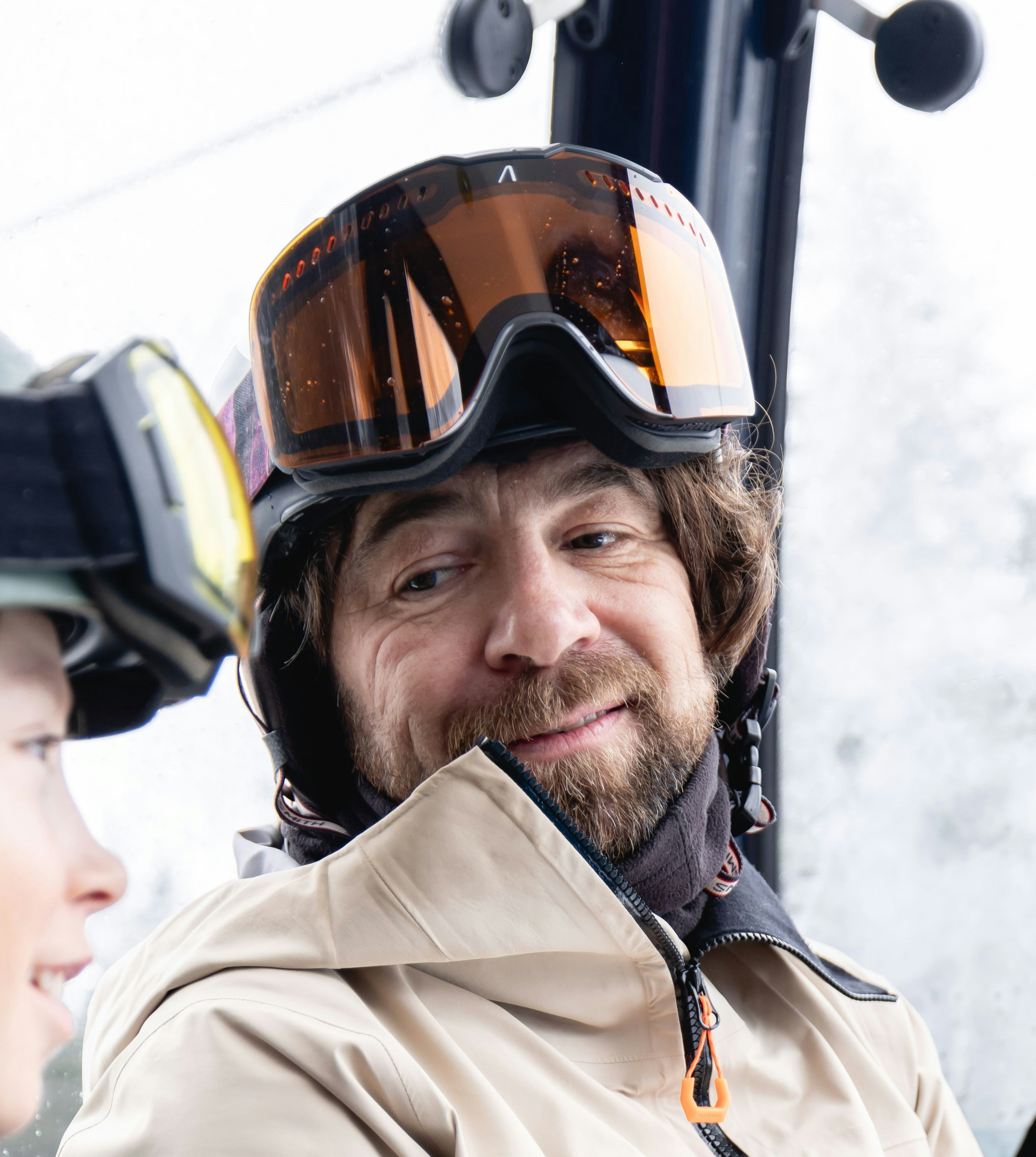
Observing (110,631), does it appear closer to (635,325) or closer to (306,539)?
(635,325)

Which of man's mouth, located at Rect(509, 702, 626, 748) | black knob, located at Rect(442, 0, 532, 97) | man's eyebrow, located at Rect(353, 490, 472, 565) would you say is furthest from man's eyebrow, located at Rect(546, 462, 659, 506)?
black knob, located at Rect(442, 0, 532, 97)

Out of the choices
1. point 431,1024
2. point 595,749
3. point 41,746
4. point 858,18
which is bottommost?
point 431,1024

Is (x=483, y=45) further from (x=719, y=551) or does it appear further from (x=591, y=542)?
(x=719, y=551)

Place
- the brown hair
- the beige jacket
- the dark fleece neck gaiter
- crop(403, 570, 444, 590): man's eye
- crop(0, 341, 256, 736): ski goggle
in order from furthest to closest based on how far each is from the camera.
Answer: the brown hair, crop(403, 570, 444, 590): man's eye, the dark fleece neck gaiter, the beige jacket, crop(0, 341, 256, 736): ski goggle

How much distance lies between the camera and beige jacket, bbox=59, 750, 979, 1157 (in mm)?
871

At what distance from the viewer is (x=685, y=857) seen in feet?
4.00

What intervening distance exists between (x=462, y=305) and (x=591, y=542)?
0.40 m

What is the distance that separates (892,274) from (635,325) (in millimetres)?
719

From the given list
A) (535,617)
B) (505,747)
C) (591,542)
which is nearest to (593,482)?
(591,542)

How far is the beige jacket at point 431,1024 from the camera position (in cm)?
87

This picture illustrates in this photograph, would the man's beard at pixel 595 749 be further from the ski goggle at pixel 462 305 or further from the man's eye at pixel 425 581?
the ski goggle at pixel 462 305

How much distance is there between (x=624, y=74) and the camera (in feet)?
4.98

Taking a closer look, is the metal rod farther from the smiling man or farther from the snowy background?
the smiling man

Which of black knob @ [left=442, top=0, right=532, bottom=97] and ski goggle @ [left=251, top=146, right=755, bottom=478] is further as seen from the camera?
black knob @ [left=442, top=0, right=532, bottom=97]
